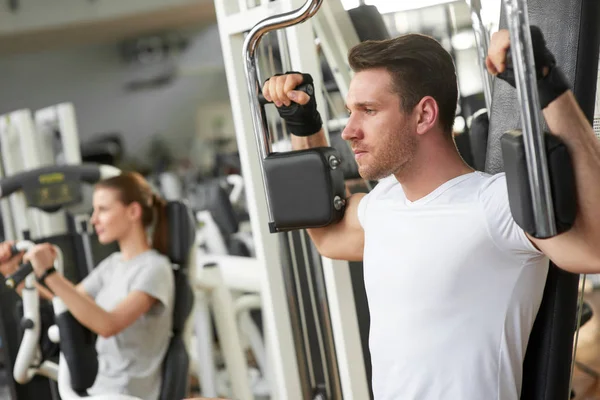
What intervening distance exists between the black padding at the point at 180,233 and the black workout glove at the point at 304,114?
1277mm

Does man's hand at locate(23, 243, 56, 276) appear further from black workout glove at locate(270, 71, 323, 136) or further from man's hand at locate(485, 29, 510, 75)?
man's hand at locate(485, 29, 510, 75)

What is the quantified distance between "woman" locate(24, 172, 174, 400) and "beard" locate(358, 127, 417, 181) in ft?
4.69

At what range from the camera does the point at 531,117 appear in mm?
1046

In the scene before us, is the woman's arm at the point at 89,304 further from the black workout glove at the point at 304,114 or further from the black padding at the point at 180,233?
the black workout glove at the point at 304,114

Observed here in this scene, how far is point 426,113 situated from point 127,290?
163 cm

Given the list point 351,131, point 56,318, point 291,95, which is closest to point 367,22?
point 291,95

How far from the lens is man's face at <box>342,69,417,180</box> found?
139 centimetres

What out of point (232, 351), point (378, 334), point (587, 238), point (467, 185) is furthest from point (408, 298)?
point (232, 351)

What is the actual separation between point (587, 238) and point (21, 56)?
1117cm

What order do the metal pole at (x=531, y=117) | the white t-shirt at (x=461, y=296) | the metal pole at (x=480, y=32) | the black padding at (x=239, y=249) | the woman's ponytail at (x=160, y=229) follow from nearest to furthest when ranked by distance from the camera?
the metal pole at (x=531, y=117) → the white t-shirt at (x=461, y=296) → the metal pole at (x=480, y=32) → the woman's ponytail at (x=160, y=229) → the black padding at (x=239, y=249)

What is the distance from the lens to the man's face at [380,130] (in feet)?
4.55

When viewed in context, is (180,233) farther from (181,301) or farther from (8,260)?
(8,260)

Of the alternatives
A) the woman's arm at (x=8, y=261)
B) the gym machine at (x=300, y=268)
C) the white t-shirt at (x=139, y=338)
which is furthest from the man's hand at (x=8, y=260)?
the gym machine at (x=300, y=268)

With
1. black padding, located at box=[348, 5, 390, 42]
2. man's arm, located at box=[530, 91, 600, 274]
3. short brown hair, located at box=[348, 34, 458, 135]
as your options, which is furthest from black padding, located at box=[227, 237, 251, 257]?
man's arm, located at box=[530, 91, 600, 274]
